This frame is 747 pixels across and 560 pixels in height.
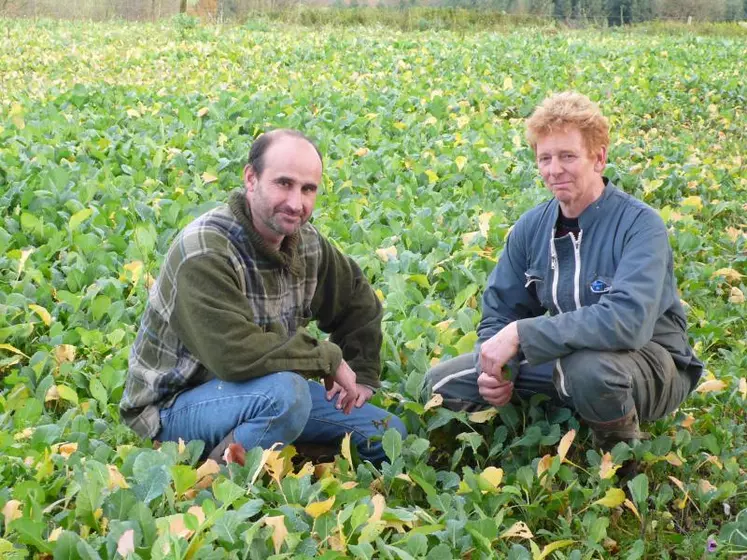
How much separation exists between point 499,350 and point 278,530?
3.64 feet

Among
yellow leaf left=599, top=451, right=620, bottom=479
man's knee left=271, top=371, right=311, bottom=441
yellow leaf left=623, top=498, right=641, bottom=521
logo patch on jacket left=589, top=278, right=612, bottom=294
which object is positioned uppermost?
logo patch on jacket left=589, top=278, right=612, bottom=294

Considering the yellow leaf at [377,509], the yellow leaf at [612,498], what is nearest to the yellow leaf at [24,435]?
the yellow leaf at [377,509]

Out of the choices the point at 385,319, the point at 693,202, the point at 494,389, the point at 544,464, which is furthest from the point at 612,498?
the point at 693,202

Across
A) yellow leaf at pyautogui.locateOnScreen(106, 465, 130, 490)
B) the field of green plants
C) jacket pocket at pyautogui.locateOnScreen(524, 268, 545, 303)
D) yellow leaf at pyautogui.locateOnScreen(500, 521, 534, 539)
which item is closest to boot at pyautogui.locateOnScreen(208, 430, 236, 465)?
the field of green plants

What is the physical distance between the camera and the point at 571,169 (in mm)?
3504

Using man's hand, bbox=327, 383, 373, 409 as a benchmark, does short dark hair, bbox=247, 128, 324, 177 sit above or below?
above

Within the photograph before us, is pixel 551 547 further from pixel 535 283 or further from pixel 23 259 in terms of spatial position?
pixel 23 259

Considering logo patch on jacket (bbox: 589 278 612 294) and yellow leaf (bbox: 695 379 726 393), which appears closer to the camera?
logo patch on jacket (bbox: 589 278 612 294)

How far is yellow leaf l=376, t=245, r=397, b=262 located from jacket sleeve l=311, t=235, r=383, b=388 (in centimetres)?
161

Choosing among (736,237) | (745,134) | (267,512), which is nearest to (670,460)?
(267,512)

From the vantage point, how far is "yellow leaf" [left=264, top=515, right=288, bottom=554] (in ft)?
8.92

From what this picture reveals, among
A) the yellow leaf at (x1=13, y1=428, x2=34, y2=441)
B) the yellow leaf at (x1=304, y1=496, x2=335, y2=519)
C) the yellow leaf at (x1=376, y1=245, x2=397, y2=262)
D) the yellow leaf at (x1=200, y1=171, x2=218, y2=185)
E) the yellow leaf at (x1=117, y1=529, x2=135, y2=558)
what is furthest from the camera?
the yellow leaf at (x1=200, y1=171, x2=218, y2=185)

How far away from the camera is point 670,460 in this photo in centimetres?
352

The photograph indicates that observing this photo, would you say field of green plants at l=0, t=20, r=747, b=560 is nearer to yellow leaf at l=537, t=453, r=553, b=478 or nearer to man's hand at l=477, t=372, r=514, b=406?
yellow leaf at l=537, t=453, r=553, b=478
